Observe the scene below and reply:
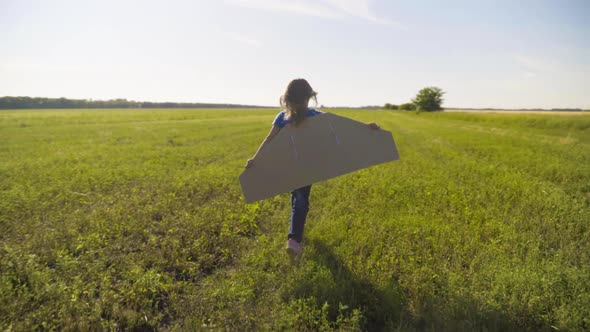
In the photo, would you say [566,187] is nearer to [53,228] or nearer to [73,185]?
[53,228]

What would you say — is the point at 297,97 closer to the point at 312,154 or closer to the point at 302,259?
the point at 312,154

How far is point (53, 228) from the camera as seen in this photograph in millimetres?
4645

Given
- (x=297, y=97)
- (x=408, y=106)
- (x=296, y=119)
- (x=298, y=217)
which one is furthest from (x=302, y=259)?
(x=408, y=106)

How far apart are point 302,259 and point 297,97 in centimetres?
215

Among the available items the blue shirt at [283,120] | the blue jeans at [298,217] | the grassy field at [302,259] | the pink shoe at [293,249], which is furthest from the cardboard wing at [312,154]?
the grassy field at [302,259]

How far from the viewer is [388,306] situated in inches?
115

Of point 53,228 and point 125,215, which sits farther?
point 125,215

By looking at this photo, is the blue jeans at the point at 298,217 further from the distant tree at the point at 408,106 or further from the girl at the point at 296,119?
the distant tree at the point at 408,106

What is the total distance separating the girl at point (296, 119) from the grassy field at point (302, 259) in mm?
276

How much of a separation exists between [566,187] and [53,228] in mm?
10805

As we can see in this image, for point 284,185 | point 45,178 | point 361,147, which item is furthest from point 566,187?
point 45,178

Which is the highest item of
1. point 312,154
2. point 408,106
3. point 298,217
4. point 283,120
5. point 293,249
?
point 408,106

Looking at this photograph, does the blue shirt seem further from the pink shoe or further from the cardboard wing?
the pink shoe

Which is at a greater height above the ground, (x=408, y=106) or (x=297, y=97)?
(x=408, y=106)
